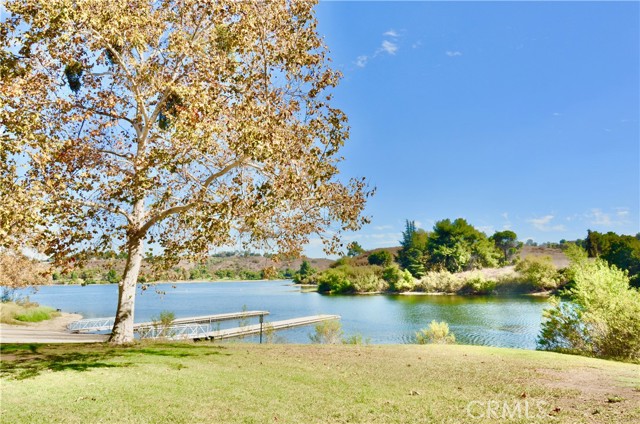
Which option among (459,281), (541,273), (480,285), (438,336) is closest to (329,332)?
(438,336)

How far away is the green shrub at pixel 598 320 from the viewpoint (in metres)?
16.1

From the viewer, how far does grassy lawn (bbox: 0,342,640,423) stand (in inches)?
272

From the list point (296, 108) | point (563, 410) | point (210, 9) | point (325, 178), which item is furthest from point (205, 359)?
point (210, 9)

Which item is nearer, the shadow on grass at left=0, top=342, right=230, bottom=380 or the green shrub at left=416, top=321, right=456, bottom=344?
the shadow on grass at left=0, top=342, right=230, bottom=380

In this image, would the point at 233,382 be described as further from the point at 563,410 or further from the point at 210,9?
the point at 210,9

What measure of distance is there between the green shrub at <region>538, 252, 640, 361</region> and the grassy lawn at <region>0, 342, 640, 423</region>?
461cm

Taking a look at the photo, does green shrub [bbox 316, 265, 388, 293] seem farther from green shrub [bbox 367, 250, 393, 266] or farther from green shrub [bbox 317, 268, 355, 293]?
green shrub [bbox 367, 250, 393, 266]

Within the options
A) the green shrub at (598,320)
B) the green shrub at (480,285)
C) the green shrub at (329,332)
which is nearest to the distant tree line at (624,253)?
the green shrub at (480,285)

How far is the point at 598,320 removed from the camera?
16.8 m

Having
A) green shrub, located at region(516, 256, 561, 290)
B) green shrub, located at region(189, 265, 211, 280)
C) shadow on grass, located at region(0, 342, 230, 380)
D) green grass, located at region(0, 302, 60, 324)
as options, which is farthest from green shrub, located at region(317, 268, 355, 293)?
shadow on grass, located at region(0, 342, 230, 380)

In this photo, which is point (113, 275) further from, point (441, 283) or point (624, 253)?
point (624, 253)

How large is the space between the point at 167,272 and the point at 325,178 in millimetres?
6561

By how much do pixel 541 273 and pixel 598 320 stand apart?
53.5 meters

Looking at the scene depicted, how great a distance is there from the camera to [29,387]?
855 centimetres
